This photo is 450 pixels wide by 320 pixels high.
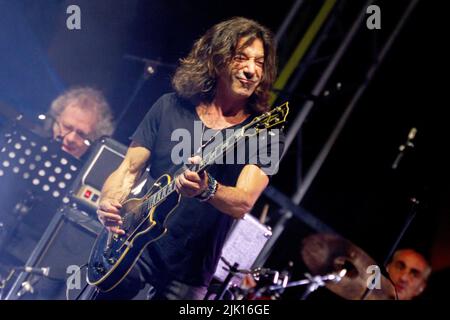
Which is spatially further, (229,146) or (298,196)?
(298,196)

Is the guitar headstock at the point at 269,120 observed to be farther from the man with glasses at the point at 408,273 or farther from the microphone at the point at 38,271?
the man with glasses at the point at 408,273

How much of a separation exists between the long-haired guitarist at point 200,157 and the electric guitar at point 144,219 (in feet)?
0.17

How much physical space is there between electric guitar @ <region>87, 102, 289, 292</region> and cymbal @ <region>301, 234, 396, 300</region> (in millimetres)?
2044

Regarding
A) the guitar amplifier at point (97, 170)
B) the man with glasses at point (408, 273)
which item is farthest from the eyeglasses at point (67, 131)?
the man with glasses at point (408, 273)

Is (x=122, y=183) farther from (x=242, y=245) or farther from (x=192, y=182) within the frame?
(x=242, y=245)

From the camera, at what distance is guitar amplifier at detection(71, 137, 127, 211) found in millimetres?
3227

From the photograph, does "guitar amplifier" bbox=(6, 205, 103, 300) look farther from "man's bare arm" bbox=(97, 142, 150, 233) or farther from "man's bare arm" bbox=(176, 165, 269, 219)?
"man's bare arm" bbox=(176, 165, 269, 219)

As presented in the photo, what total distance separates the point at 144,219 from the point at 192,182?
0.39 meters

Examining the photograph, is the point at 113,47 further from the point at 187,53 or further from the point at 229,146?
the point at 229,146

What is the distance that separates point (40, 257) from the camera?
3.17m

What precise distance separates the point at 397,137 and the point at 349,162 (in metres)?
0.58

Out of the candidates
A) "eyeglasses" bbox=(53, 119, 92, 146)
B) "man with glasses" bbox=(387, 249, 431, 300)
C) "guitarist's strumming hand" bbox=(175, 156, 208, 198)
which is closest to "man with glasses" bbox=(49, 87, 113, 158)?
"eyeglasses" bbox=(53, 119, 92, 146)
